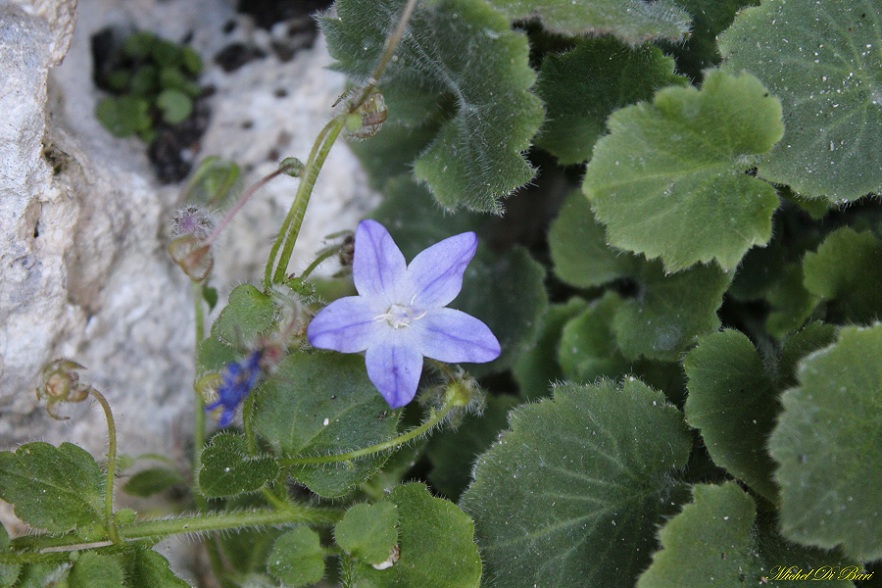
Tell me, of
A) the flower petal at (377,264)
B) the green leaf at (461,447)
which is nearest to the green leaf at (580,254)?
the green leaf at (461,447)

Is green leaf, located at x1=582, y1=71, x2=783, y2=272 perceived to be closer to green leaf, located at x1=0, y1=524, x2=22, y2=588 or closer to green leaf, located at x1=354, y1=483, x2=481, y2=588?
green leaf, located at x1=354, y1=483, x2=481, y2=588

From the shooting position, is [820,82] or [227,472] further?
[820,82]

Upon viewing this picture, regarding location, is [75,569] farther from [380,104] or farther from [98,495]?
[380,104]

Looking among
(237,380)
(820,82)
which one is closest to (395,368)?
(237,380)

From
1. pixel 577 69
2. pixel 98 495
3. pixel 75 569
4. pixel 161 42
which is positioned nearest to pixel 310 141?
pixel 161 42

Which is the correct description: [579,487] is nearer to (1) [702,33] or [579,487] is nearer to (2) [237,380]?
(2) [237,380]

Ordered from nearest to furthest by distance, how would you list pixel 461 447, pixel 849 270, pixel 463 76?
pixel 463 76, pixel 849 270, pixel 461 447

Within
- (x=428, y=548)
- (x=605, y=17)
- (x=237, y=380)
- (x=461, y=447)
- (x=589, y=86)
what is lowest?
(x=461, y=447)

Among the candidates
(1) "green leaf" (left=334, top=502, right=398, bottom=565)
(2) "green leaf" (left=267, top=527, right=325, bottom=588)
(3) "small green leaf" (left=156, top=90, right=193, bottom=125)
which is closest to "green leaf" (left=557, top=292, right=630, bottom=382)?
(1) "green leaf" (left=334, top=502, right=398, bottom=565)
